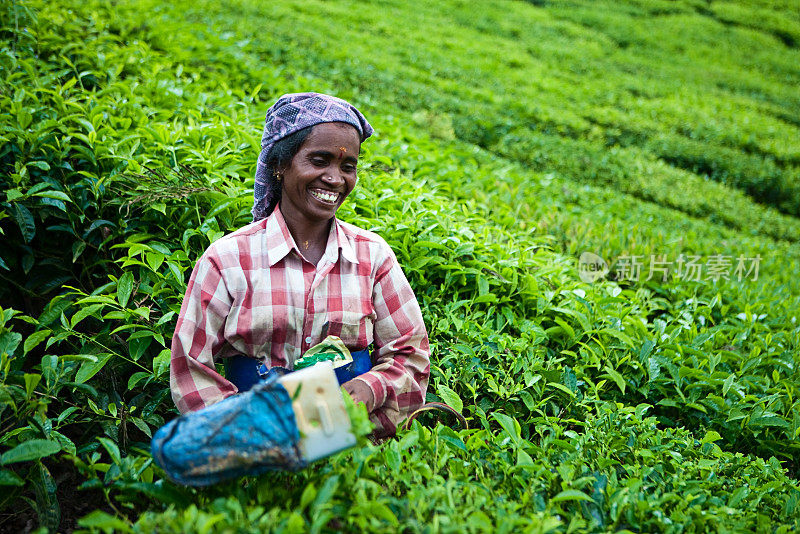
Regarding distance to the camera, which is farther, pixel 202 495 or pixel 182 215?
pixel 182 215

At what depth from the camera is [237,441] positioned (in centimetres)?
138

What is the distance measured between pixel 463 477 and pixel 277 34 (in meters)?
7.48

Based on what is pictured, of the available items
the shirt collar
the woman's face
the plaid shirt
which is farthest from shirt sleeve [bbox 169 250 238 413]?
the woman's face

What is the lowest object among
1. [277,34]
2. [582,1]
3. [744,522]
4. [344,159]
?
[744,522]

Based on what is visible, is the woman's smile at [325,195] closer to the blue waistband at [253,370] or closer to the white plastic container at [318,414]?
the blue waistband at [253,370]

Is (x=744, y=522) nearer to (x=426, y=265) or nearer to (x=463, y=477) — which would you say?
(x=463, y=477)

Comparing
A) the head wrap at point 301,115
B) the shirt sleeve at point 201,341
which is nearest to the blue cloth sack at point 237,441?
the shirt sleeve at point 201,341

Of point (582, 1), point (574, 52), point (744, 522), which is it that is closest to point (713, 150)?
point (574, 52)

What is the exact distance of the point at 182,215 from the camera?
2793 mm

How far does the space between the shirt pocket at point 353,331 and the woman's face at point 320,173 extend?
354mm

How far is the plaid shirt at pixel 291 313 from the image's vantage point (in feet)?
5.93

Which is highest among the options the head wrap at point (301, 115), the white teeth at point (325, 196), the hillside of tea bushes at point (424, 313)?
the head wrap at point (301, 115)

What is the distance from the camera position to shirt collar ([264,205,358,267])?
1901 millimetres

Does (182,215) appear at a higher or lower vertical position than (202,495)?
higher
